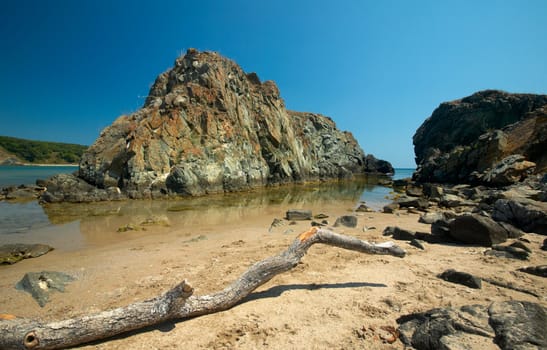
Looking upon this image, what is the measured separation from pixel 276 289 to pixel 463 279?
3660 mm

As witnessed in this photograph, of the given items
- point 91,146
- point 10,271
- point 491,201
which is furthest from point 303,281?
point 91,146

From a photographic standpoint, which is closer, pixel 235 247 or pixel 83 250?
pixel 235 247

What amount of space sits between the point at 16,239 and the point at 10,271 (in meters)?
4.49

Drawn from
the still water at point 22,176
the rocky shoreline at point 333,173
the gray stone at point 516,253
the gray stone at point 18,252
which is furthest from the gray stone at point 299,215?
the still water at point 22,176

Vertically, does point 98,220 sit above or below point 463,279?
below

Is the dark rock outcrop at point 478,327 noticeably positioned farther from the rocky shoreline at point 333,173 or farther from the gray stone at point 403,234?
the gray stone at point 403,234

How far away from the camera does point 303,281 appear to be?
5.26 m

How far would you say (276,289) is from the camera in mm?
4934

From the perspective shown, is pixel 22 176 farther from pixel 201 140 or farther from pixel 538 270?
pixel 538 270

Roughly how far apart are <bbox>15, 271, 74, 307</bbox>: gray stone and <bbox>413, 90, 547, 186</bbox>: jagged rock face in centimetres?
3248

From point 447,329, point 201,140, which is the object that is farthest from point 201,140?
point 447,329

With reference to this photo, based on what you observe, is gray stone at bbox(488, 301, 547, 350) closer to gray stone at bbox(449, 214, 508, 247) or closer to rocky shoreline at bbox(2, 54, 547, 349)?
rocky shoreline at bbox(2, 54, 547, 349)

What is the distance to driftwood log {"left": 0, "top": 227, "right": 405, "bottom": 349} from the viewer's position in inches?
118

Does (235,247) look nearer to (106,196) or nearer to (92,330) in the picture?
(92,330)
